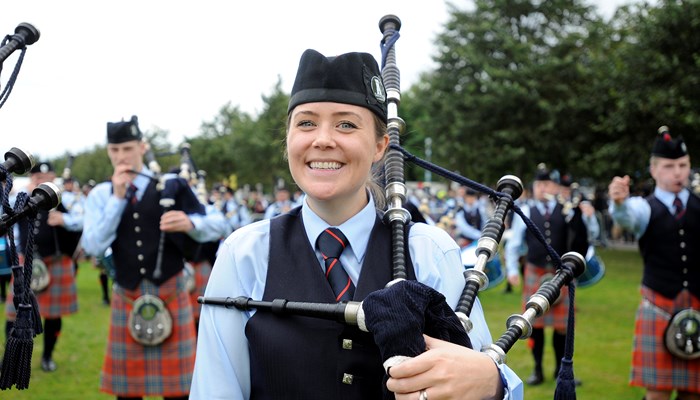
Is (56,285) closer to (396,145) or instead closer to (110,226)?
(110,226)

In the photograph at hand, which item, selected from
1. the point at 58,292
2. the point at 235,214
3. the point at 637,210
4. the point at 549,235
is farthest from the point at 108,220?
the point at 235,214

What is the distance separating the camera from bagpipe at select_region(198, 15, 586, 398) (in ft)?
4.44

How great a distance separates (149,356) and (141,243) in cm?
75

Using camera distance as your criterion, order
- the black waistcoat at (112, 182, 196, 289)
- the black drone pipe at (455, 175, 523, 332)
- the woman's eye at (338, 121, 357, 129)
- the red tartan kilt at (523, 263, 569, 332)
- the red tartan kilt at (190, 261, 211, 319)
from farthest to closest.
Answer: the red tartan kilt at (190, 261, 211, 319) → the red tartan kilt at (523, 263, 569, 332) → the black waistcoat at (112, 182, 196, 289) → the woman's eye at (338, 121, 357, 129) → the black drone pipe at (455, 175, 523, 332)

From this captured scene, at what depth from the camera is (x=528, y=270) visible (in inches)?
260

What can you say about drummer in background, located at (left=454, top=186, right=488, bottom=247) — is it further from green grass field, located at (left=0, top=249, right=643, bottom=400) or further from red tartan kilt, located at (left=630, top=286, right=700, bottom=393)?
red tartan kilt, located at (left=630, top=286, right=700, bottom=393)

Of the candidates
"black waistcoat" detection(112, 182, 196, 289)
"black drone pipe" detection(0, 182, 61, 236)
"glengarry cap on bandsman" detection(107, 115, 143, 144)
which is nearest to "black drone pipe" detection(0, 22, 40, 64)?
"black drone pipe" detection(0, 182, 61, 236)

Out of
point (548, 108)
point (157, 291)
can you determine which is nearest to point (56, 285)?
point (157, 291)

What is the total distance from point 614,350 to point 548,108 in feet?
40.3

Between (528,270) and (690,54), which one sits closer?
(528,270)

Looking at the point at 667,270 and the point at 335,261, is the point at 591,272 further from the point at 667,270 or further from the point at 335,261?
the point at 335,261

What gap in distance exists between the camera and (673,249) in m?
4.27

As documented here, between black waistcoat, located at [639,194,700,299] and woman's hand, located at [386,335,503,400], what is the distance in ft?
11.1

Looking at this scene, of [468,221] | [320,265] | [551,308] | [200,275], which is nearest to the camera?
[320,265]
